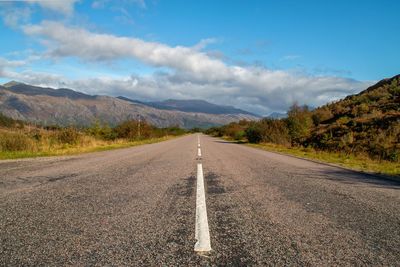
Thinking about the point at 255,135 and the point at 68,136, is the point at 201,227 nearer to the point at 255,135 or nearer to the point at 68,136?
the point at 68,136

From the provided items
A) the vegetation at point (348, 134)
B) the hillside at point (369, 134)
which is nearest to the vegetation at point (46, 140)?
the vegetation at point (348, 134)

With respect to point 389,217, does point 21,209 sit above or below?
below

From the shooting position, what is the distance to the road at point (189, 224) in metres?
2.77

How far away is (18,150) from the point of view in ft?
52.9

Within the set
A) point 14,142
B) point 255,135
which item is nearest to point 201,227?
point 14,142

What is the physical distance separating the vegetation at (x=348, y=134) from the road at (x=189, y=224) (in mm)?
7550

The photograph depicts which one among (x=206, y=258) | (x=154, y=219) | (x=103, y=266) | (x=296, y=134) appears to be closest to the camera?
(x=103, y=266)

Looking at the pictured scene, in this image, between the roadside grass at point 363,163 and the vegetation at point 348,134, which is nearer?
the roadside grass at point 363,163

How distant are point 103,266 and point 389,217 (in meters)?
3.70

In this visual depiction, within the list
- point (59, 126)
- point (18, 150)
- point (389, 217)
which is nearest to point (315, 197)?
point (389, 217)

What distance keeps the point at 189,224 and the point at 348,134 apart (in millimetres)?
22746

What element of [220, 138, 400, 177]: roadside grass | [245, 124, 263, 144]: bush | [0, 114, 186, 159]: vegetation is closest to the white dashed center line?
[220, 138, 400, 177]: roadside grass

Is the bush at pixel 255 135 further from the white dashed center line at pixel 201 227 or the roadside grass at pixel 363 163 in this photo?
the white dashed center line at pixel 201 227

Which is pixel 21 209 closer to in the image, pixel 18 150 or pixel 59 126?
pixel 18 150
